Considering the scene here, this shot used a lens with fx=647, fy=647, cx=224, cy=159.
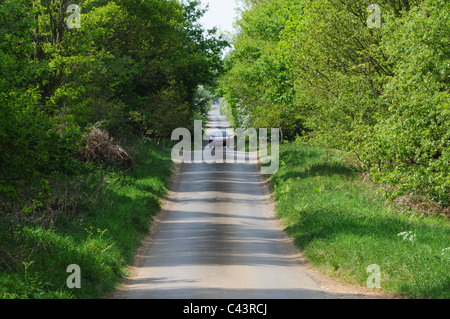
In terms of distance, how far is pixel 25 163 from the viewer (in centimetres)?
1509

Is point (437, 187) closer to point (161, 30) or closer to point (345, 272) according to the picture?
point (345, 272)

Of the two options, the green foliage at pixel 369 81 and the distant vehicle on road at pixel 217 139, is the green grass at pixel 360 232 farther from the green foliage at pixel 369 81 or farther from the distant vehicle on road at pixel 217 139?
the distant vehicle on road at pixel 217 139

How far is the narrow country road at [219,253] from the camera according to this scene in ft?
49.3

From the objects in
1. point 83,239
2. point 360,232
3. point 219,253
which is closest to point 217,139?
point 360,232

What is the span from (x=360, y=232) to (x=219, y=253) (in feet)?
14.9

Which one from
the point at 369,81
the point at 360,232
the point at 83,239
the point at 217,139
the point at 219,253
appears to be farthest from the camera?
the point at 217,139

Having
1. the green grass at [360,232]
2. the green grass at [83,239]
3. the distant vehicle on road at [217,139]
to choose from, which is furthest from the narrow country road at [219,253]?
the distant vehicle on road at [217,139]

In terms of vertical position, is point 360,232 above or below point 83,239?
below

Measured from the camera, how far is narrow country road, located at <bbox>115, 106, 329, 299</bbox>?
49.3 feet

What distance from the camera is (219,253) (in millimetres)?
19766

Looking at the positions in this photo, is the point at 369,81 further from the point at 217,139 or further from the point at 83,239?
the point at 217,139

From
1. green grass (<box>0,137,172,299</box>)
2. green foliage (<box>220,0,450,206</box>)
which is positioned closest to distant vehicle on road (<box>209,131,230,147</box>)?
green foliage (<box>220,0,450,206</box>)
